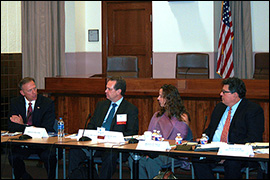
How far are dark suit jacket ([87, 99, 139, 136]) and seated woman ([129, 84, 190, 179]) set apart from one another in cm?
20

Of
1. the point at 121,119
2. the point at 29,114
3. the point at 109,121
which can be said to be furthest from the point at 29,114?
the point at 121,119

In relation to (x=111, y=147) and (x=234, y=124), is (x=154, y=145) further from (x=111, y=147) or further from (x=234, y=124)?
(x=234, y=124)

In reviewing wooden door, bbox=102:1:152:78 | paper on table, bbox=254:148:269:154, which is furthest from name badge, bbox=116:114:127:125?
wooden door, bbox=102:1:152:78

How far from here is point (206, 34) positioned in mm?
8336

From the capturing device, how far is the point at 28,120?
4930 millimetres

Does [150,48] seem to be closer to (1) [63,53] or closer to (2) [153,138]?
(1) [63,53]

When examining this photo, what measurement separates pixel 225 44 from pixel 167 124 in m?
4.19

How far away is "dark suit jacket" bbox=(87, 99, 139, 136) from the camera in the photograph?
14.8 ft

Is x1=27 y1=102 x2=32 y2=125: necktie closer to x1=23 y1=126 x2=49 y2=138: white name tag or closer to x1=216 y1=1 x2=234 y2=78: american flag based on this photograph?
x1=23 y1=126 x2=49 y2=138: white name tag

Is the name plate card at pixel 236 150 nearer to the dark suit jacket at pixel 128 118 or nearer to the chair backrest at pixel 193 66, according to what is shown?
the dark suit jacket at pixel 128 118

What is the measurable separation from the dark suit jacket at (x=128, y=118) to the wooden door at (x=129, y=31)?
414 cm

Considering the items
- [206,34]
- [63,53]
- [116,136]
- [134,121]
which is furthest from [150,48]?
[116,136]

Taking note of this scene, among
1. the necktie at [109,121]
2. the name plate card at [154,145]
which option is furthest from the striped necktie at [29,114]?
the name plate card at [154,145]

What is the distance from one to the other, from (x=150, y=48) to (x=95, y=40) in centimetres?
A: 120
